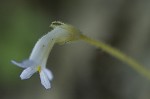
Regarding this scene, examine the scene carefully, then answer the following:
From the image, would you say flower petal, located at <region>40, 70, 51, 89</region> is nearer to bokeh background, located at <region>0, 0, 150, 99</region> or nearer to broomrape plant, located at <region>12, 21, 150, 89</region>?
broomrape plant, located at <region>12, 21, 150, 89</region>

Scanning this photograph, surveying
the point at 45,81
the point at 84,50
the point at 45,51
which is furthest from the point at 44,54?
the point at 84,50

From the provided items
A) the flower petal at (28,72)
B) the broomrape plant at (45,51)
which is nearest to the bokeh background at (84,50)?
the broomrape plant at (45,51)

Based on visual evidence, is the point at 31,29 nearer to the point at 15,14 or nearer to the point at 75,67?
the point at 15,14

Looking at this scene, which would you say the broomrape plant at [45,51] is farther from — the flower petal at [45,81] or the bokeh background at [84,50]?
the bokeh background at [84,50]

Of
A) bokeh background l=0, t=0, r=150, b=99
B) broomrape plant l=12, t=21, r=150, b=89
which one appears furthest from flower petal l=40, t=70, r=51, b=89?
bokeh background l=0, t=0, r=150, b=99

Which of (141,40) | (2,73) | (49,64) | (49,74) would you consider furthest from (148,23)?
(49,74)

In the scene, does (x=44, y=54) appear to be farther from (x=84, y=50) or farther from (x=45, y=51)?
(x=84, y=50)

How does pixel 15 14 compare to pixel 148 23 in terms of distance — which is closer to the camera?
pixel 148 23
